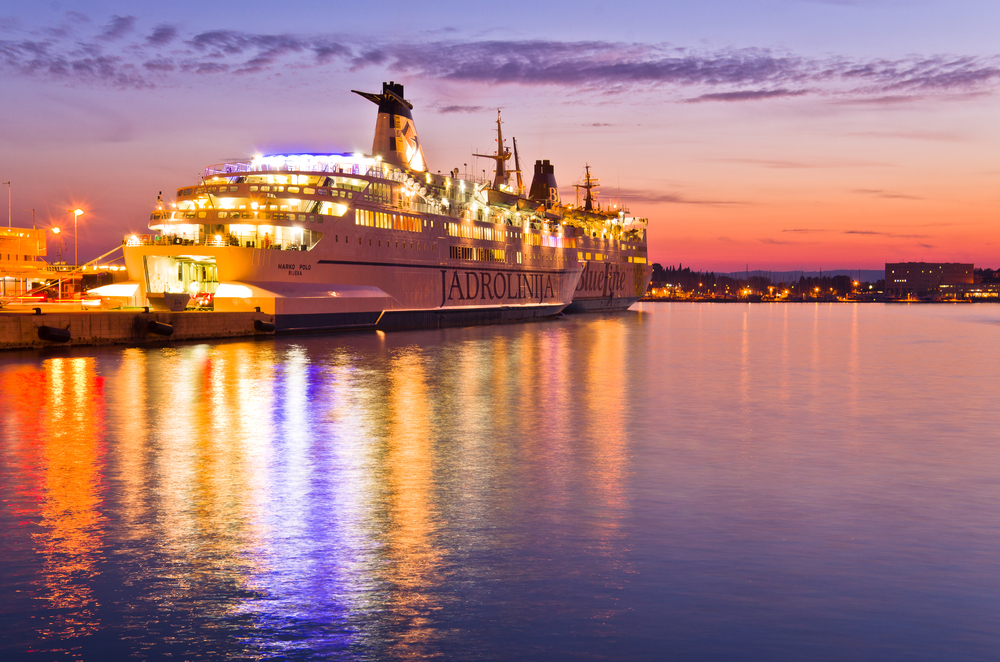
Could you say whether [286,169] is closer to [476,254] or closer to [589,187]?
[476,254]

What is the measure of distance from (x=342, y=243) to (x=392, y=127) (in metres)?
16.7

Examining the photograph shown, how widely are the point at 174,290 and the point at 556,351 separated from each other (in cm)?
2191

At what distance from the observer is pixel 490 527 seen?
9.98m

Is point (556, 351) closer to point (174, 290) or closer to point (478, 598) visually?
point (174, 290)

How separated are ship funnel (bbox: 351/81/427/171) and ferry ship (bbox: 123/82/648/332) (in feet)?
0.29

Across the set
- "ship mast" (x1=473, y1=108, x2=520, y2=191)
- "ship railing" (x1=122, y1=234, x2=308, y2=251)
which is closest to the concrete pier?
"ship railing" (x1=122, y1=234, x2=308, y2=251)

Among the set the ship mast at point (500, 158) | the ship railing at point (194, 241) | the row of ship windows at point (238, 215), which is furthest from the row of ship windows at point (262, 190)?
the ship mast at point (500, 158)

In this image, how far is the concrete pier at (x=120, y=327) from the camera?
35.0 meters

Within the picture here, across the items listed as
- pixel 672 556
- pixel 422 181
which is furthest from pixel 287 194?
pixel 672 556

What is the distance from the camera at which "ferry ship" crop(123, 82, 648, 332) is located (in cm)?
4544

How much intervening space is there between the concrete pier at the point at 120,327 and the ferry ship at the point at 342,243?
4.72ft

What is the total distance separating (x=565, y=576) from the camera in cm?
820

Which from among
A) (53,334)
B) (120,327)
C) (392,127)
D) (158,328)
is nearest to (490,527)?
(53,334)

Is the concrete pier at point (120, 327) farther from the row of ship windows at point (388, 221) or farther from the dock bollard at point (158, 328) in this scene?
the row of ship windows at point (388, 221)
